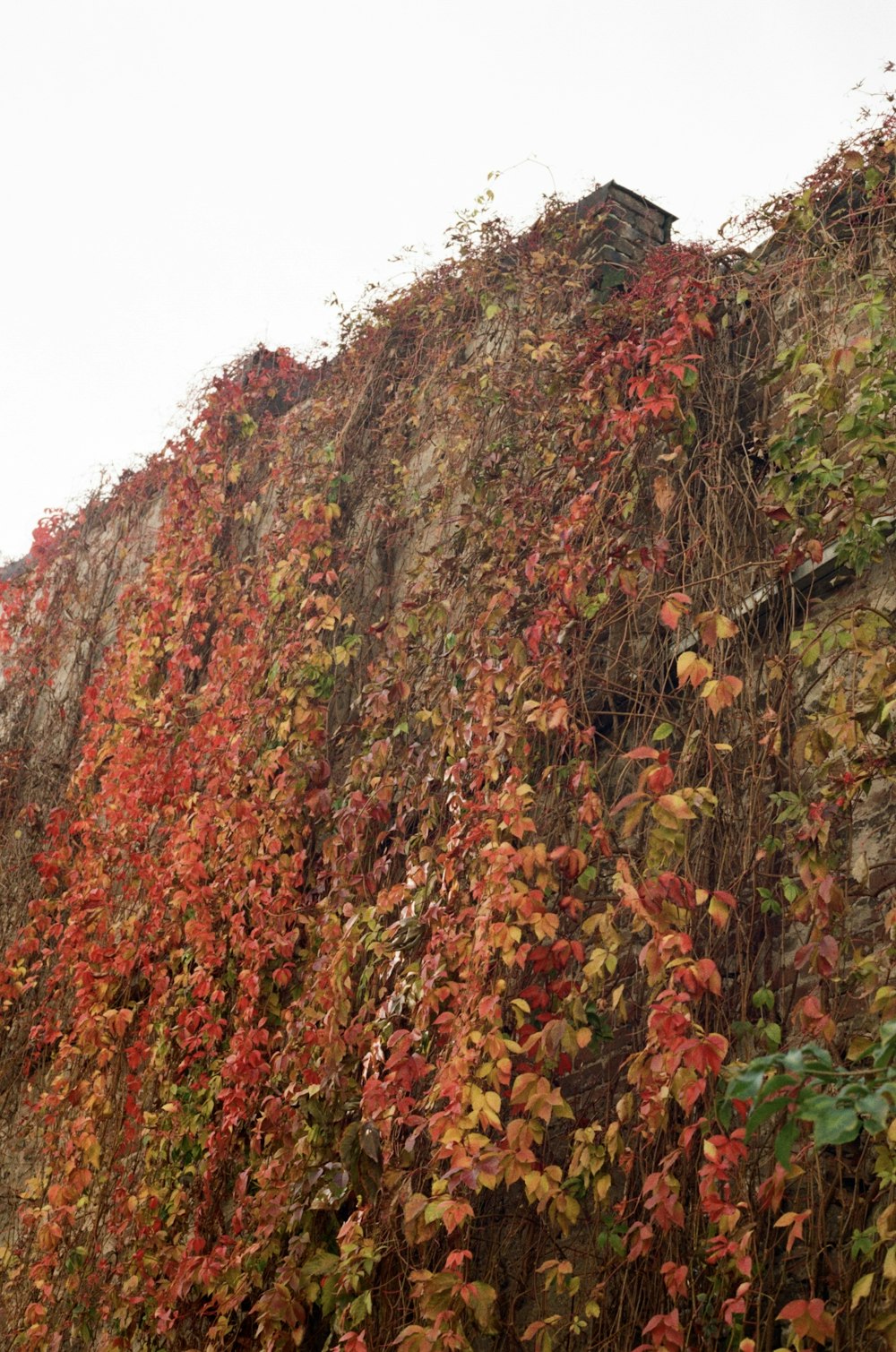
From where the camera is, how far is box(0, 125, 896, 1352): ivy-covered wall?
9.91 ft

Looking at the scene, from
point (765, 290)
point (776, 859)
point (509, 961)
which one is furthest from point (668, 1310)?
point (765, 290)

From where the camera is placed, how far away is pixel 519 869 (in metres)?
3.72

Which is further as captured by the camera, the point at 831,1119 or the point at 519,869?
the point at 519,869

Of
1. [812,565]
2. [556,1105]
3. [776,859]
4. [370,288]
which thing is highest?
[370,288]

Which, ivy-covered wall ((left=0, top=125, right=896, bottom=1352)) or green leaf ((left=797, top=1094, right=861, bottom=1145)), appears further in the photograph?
ivy-covered wall ((left=0, top=125, right=896, bottom=1352))

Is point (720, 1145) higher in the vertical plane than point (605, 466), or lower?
lower

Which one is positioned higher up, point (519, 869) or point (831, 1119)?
point (519, 869)

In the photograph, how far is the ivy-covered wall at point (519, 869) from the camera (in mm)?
3020

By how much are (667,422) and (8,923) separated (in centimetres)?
436

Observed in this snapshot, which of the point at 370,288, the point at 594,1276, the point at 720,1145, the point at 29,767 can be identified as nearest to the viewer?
the point at 720,1145

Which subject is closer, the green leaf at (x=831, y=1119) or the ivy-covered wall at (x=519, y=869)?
the green leaf at (x=831, y=1119)

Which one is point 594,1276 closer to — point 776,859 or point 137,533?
point 776,859

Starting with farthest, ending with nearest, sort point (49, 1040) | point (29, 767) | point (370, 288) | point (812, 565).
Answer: point (29, 767) < point (370, 288) < point (49, 1040) < point (812, 565)

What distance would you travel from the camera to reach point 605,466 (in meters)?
4.27
